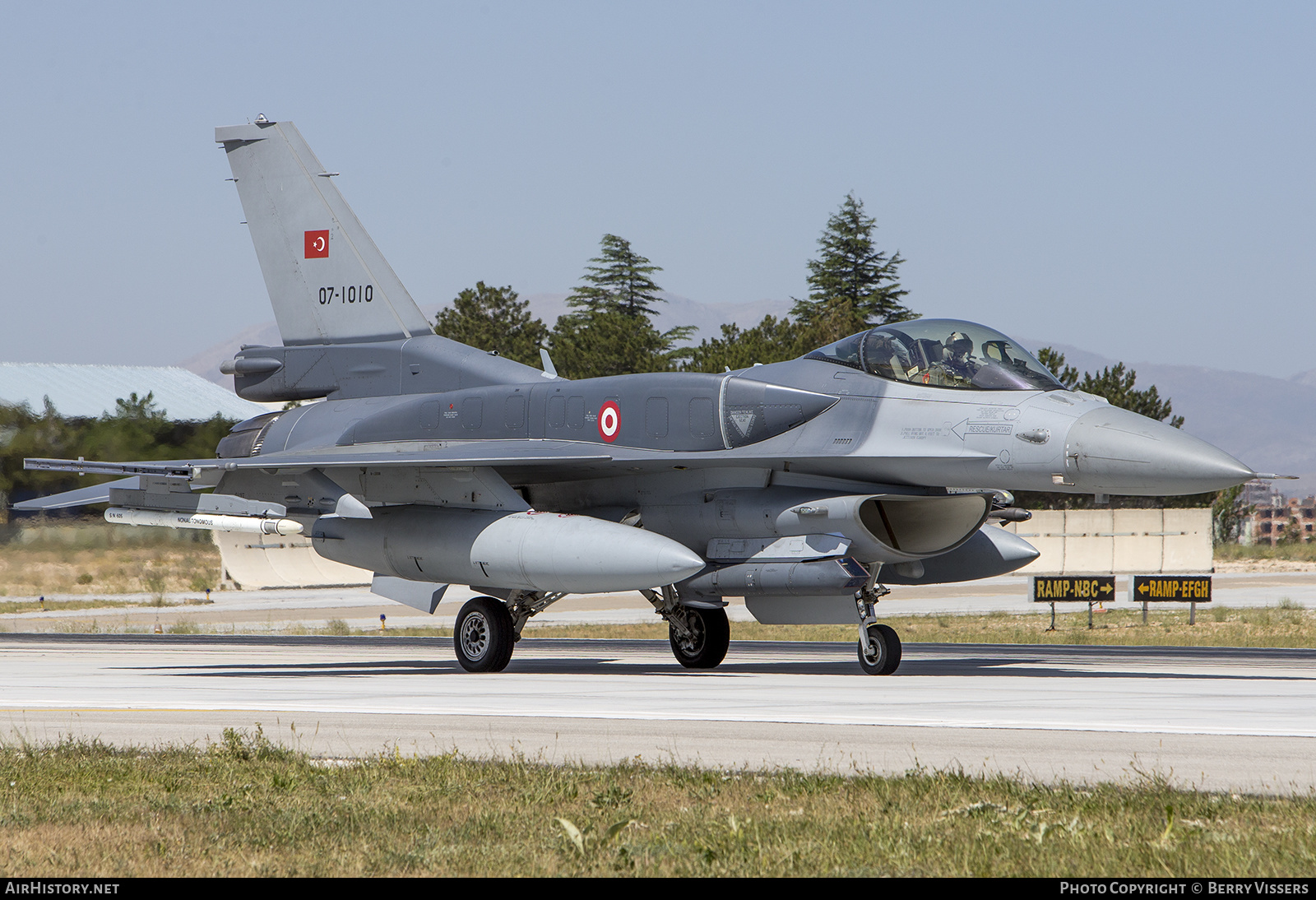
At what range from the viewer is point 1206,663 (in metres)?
17.6

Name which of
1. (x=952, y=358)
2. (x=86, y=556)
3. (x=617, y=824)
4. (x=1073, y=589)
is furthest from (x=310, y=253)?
(x=86, y=556)

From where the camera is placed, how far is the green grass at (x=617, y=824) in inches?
222

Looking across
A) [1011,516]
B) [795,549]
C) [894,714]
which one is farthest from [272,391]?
[894,714]

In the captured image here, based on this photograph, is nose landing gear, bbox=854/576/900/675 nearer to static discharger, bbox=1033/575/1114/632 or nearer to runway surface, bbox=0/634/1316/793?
runway surface, bbox=0/634/1316/793

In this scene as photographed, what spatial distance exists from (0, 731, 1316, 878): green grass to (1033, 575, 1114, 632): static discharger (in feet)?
73.2

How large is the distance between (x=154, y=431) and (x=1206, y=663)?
35.1m

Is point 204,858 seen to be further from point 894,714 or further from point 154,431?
point 154,431

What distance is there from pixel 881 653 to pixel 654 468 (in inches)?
130

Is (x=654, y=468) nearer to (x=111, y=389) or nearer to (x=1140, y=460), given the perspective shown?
(x=1140, y=460)

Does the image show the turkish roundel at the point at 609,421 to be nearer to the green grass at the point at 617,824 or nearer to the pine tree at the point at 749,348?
the green grass at the point at 617,824

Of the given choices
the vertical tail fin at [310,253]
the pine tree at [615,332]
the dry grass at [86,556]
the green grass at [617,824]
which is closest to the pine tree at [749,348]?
the pine tree at [615,332]

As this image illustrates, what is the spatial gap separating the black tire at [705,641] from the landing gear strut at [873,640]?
247cm

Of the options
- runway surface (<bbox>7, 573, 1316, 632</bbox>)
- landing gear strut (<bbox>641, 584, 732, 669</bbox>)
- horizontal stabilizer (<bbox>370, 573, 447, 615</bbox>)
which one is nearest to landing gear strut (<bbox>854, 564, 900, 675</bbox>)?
landing gear strut (<bbox>641, 584, 732, 669</bbox>)

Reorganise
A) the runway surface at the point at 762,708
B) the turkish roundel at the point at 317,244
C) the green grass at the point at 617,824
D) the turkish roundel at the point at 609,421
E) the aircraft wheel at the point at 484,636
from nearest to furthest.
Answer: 1. the green grass at the point at 617,824
2. the runway surface at the point at 762,708
3. the turkish roundel at the point at 609,421
4. the aircraft wheel at the point at 484,636
5. the turkish roundel at the point at 317,244
